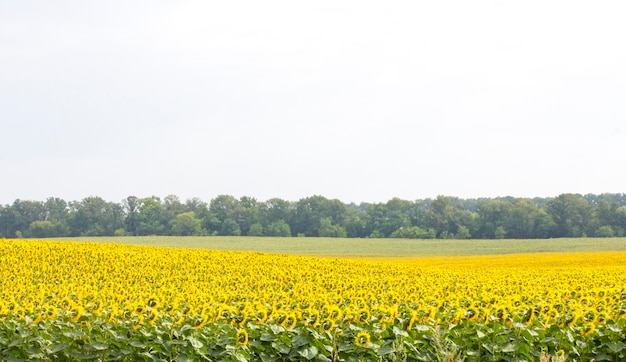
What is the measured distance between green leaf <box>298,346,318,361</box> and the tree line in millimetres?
88392

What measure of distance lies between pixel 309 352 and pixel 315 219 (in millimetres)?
97398

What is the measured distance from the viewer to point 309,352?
27.0 ft

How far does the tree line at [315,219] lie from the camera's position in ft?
310

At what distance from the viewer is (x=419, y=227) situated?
100562mm

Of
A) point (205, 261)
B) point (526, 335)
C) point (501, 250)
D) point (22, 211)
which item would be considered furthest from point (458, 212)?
point (526, 335)

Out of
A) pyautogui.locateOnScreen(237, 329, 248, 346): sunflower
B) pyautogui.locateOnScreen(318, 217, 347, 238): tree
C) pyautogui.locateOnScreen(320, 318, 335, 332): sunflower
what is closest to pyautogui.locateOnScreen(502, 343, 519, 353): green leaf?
pyautogui.locateOnScreen(320, 318, 335, 332): sunflower

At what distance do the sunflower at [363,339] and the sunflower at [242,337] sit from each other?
1269mm

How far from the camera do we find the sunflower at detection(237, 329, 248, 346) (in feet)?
27.4

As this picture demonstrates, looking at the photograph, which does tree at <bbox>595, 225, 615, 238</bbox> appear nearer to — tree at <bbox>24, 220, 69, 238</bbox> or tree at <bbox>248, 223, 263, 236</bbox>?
tree at <bbox>248, 223, 263, 236</bbox>

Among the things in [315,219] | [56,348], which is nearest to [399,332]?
[56,348]

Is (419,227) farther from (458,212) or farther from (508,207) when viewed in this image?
(508,207)

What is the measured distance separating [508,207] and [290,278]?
79.1m

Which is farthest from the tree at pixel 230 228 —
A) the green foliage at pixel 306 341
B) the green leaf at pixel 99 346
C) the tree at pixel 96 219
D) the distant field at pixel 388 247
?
the green leaf at pixel 99 346

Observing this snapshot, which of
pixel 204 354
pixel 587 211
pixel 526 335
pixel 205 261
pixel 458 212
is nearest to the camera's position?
pixel 204 354
